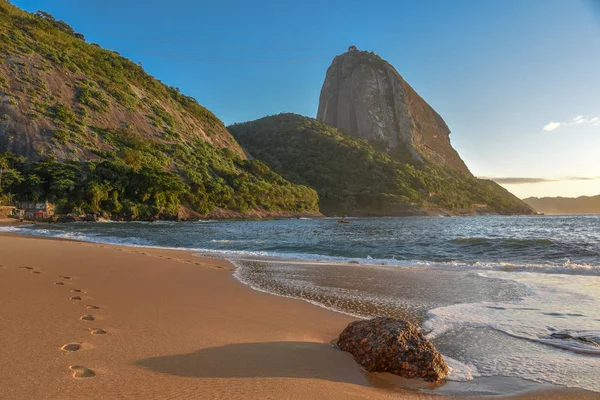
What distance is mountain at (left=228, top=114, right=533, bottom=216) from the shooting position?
4690 inches

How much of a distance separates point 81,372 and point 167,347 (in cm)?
95

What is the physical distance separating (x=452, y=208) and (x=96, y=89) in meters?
114

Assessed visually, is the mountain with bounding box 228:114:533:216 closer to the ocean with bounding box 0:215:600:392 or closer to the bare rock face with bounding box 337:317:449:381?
the ocean with bounding box 0:215:600:392

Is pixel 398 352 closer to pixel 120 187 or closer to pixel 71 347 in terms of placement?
pixel 71 347

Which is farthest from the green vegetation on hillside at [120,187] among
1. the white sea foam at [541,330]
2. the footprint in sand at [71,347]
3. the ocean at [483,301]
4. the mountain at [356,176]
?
the white sea foam at [541,330]

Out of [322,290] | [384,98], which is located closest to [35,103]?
[322,290]

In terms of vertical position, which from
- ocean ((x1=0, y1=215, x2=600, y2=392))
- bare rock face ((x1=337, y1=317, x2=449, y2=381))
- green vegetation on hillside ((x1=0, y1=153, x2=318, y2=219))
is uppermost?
green vegetation on hillside ((x1=0, y1=153, x2=318, y2=219))

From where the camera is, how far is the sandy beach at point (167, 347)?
2838 mm

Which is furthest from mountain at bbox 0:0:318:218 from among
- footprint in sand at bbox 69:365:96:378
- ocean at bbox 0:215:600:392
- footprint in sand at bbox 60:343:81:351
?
footprint in sand at bbox 69:365:96:378

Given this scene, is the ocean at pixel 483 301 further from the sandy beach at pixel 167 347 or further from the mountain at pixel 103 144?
the mountain at pixel 103 144

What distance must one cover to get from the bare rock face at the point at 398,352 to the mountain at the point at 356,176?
371ft

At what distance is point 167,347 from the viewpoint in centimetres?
380

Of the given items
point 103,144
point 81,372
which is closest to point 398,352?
point 81,372

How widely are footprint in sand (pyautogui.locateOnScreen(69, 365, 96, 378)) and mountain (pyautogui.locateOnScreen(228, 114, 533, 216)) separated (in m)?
114
